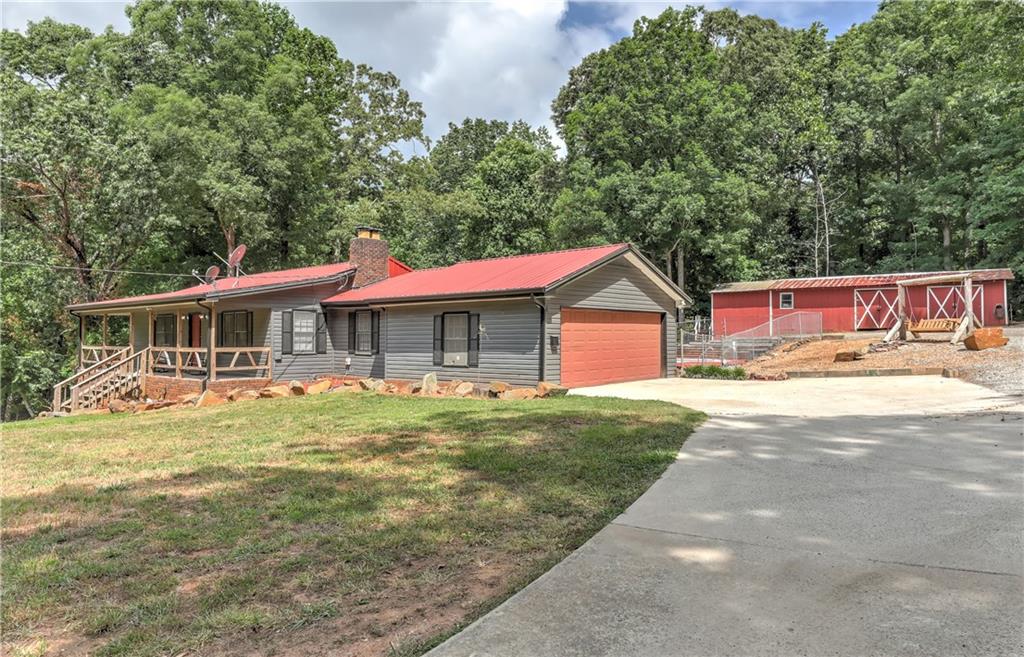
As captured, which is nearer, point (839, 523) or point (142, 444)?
point (839, 523)

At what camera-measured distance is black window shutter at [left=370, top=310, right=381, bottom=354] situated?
718 inches

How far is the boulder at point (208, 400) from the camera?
47.8ft

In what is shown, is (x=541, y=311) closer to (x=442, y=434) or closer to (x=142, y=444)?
(x=442, y=434)

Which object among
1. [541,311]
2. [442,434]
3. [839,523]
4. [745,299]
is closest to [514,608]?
[839,523]

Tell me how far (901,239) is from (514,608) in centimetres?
4110

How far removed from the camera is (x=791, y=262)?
38688mm

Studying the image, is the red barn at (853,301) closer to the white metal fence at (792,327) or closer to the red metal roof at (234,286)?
the white metal fence at (792,327)

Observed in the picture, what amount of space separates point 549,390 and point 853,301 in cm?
2088

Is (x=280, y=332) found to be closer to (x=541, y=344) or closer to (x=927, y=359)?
(x=541, y=344)

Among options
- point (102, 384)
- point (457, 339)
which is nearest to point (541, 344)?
point (457, 339)

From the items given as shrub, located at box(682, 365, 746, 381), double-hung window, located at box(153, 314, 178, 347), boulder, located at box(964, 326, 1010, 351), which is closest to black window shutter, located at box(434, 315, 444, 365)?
shrub, located at box(682, 365, 746, 381)

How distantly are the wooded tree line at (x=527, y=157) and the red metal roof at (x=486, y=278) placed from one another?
11.5 m

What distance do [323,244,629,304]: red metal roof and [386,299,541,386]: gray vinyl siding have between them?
50 cm

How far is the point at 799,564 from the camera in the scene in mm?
3430
